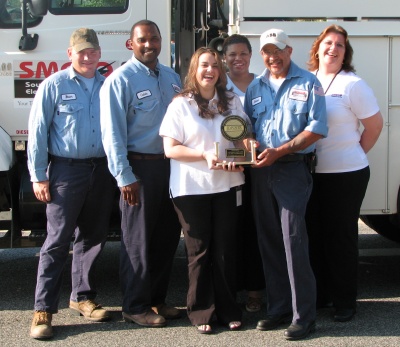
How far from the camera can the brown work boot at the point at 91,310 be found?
463cm

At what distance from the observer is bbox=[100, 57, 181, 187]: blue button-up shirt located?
423cm

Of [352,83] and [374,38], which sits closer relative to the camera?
[352,83]

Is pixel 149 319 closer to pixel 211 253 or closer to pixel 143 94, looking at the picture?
pixel 211 253

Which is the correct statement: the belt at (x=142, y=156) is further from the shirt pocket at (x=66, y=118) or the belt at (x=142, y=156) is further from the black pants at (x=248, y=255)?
the black pants at (x=248, y=255)

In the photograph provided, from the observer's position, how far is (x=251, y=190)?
4422 mm

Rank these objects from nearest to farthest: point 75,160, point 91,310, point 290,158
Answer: point 290,158, point 75,160, point 91,310

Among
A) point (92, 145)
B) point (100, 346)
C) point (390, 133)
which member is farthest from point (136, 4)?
point (100, 346)

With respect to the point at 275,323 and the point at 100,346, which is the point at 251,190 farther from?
the point at 100,346

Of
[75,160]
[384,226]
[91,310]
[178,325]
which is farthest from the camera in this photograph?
[384,226]

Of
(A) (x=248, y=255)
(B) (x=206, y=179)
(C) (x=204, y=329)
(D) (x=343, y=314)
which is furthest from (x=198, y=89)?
(D) (x=343, y=314)

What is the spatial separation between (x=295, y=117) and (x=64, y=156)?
57.3 inches

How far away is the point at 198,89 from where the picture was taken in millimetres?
4238

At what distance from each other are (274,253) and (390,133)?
1.22m

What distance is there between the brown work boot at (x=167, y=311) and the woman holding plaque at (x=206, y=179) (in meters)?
0.28
